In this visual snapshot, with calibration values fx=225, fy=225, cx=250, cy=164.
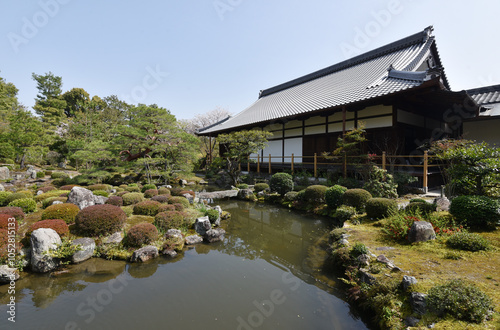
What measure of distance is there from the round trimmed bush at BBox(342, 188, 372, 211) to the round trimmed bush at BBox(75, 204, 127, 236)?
732cm

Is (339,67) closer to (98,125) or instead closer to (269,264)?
(269,264)

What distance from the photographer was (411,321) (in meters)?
2.84

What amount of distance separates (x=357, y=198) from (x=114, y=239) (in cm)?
751

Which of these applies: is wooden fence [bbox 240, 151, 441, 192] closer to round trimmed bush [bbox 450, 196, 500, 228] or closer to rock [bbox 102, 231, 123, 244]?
round trimmed bush [bbox 450, 196, 500, 228]

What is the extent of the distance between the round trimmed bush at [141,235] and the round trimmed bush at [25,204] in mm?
4445

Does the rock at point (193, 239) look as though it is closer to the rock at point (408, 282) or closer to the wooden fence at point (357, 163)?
the rock at point (408, 282)

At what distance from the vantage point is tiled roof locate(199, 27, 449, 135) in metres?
10.1

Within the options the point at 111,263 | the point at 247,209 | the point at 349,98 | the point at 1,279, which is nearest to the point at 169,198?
the point at 247,209

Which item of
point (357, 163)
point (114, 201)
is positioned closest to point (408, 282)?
point (357, 163)

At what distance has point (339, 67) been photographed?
18.0 metres

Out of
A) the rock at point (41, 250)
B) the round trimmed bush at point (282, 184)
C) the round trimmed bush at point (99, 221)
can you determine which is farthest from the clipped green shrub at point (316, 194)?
the rock at point (41, 250)

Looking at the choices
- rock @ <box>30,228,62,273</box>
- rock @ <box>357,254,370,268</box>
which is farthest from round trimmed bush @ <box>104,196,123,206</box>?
rock @ <box>357,254,370,268</box>

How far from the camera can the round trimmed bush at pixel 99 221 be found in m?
5.86

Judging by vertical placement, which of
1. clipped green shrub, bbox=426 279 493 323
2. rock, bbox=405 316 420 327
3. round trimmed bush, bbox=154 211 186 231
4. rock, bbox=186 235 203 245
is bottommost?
rock, bbox=186 235 203 245
